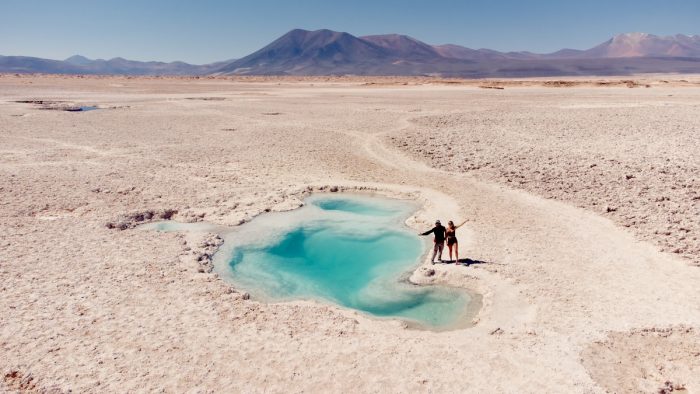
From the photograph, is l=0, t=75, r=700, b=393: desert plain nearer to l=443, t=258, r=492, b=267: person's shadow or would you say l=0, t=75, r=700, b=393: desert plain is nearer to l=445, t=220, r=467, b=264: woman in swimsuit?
l=443, t=258, r=492, b=267: person's shadow

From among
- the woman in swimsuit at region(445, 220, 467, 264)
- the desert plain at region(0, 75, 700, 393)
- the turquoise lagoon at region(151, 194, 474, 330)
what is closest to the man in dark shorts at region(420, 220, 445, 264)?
the woman in swimsuit at region(445, 220, 467, 264)

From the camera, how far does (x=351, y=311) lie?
8.77m

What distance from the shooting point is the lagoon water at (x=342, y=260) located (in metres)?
9.37

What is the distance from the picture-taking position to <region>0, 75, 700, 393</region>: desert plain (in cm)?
689

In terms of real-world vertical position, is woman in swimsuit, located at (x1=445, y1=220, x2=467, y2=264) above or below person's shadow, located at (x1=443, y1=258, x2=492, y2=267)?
above

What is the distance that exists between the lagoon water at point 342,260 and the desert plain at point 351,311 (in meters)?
0.50

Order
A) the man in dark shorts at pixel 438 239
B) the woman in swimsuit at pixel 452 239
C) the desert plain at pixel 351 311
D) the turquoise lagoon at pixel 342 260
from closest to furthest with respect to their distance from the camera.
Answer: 1. the desert plain at pixel 351 311
2. the turquoise lagoon at pixel 342 260
3. the man in dark shorts at pixel 438 239
4. the woman in swimsuit at pixel 452 239

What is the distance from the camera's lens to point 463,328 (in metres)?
8.24

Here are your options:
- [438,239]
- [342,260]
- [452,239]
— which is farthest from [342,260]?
[452,239]

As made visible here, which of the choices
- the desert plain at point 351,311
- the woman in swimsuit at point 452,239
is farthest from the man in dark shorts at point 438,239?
the desert plain at point 351,311

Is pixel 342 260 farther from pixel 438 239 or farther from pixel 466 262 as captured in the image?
pixel 466 262

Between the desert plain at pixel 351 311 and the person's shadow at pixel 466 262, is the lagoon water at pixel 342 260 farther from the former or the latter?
the person's shadow at pixel 466 262

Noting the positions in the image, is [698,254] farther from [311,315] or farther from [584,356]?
[311,315]

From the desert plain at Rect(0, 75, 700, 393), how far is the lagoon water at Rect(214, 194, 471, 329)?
0.50m
